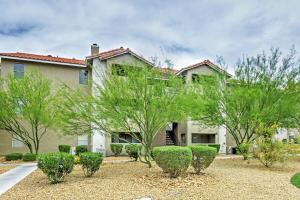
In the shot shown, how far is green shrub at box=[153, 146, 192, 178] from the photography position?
13.3 m

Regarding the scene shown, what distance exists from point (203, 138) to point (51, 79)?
18754 millimetres

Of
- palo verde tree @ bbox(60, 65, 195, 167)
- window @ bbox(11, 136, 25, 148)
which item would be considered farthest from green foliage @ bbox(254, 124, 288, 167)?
window @ bbox(11, 136, 25, 148)

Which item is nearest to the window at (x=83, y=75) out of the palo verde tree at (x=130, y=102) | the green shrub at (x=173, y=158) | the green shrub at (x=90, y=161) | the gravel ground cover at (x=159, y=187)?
the palo verde tree at (x=130, y=102)

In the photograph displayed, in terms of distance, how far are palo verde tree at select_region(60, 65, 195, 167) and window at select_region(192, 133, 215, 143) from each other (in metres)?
19.5

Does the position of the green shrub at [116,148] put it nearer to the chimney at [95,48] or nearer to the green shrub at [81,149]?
the green shrub at [81,149]

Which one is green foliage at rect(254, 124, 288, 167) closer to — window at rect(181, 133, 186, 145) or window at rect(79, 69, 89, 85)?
window at rect(181, 133, 186, 145)

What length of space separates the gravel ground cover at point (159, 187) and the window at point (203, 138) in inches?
828

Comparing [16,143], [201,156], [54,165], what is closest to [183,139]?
[16,143]

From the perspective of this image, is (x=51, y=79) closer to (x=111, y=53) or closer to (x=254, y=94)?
(x=111, y=53)

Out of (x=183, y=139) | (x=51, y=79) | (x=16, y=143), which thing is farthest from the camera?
(x=183, y=139)

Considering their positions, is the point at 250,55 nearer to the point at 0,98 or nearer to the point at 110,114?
the point at 110,114

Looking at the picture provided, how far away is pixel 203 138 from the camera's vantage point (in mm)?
37469

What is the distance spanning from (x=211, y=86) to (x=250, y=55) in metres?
3.82

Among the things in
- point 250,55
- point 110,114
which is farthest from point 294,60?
point 110,114
